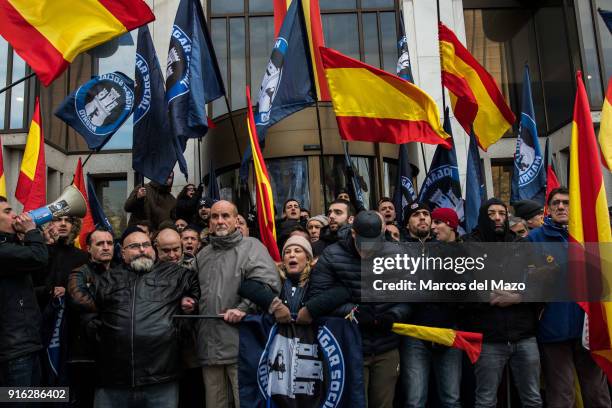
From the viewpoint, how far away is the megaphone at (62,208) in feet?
16.1

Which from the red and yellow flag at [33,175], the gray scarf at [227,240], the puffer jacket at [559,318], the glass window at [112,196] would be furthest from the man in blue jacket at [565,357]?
the glass window at [112,196]

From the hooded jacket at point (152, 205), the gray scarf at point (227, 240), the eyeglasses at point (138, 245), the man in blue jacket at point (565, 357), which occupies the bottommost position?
the man in blue jacket at point (565, 357)

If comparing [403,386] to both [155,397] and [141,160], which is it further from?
[141,160]

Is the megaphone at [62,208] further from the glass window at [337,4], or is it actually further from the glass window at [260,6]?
the glass window at [337,4]

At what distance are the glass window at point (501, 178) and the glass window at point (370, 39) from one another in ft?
12.4

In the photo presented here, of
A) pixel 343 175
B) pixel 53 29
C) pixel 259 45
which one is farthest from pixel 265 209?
pixel 259 45

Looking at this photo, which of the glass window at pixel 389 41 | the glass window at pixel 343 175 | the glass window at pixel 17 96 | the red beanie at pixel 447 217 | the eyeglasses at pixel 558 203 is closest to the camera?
the eyeglasses at pixel 558 203

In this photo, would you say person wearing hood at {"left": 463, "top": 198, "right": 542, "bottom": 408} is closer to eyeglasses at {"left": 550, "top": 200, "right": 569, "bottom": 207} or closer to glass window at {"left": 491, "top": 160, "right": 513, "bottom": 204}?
eyeglasses at {"left": 550, "top": 200, "right": 569, "bottom": 207}

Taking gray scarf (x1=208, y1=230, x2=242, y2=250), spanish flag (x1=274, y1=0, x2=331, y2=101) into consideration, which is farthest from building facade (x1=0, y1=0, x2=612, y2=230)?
gray scarf (x1=208, y1=230, x2=242, y2=250)

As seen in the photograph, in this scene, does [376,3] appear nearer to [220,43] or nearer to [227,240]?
[220,43]

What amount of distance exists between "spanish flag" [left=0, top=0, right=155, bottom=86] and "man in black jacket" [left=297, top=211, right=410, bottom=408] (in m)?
3.47

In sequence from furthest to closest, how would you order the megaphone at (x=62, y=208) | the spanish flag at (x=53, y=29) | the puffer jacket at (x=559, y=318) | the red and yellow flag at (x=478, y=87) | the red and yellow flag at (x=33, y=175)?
1. the red and yellow flag at (x=478, y=87)
2. the red and yellow flag at (x=33, y=175)
3. the spanish flag at (x=53, y=29)
4. the puffer jacket at (x=559, y=318)
5. the megaphone at (x=62, y=208)

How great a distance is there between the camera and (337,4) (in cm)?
1356

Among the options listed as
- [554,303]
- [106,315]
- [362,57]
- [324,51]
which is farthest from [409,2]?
[106,315]
